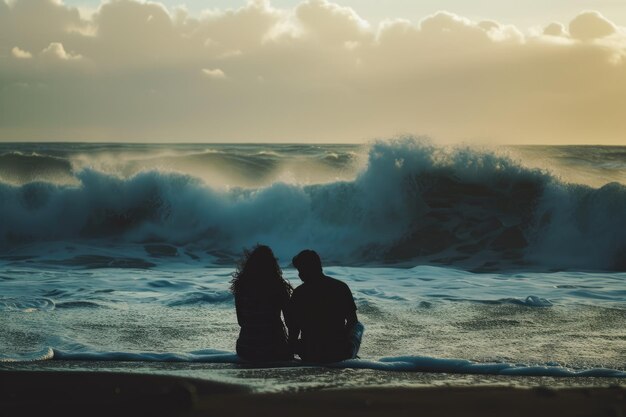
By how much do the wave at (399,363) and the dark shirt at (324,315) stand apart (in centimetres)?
13

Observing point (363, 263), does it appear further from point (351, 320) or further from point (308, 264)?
point (308, 264)

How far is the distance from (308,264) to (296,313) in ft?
1.27

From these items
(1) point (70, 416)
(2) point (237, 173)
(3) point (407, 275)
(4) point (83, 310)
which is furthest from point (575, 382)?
(2) point (237, 173)

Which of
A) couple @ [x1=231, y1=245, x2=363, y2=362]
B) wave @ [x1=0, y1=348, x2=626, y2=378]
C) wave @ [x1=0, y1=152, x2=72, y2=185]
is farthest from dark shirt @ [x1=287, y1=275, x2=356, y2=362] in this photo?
wave @ [x1=0, y1=152, x2=72, y2=185]

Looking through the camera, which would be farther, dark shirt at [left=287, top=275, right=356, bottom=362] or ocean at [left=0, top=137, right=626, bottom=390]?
ocean at [left=0, top=137, right=626, bottom=390]

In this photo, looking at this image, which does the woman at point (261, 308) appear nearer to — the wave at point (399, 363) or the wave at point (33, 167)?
the wave at point (399, 363)

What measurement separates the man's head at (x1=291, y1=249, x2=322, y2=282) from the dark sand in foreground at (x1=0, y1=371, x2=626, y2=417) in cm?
132

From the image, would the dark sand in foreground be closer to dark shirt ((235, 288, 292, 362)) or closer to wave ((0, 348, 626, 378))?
wave ((0, 348, 626, 378))

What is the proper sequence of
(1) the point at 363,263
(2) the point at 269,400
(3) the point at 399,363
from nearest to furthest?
1. (2) the point at 269,400
2. (3) the point at 399,363
3. (1) the point at 363,263

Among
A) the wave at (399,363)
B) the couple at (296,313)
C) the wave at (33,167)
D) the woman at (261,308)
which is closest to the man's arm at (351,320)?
the couple at (296,313)

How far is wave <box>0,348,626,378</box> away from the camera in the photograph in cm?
549

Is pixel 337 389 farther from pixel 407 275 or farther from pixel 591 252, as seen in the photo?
pixel 591 252

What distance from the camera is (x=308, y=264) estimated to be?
5.81 metres

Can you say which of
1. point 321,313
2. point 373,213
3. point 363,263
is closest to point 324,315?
point 321,313
